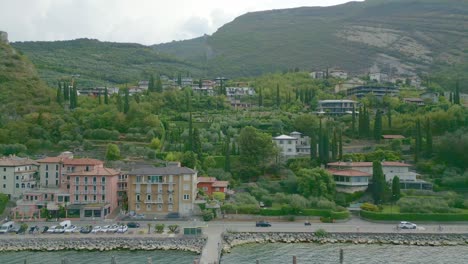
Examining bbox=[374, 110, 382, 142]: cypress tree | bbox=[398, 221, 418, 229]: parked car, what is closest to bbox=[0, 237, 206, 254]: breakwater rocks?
bbox=[398, 221, 418, 229]: parked car

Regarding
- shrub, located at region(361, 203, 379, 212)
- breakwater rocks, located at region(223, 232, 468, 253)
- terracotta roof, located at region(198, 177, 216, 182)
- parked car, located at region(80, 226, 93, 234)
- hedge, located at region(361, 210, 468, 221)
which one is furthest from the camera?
terracotta roof, located at region(198, 177, 216, 182)

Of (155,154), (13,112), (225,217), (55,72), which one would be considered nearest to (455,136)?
(225,217)

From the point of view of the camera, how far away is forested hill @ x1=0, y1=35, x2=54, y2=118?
296ft

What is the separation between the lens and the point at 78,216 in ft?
189

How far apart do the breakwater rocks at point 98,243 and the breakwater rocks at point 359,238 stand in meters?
4.61

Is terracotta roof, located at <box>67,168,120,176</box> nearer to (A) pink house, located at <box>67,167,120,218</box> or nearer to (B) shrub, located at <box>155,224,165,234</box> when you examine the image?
(A) pink house, located at <box>67,167,120,218</box>

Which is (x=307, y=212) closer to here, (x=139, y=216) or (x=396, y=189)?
(x=396, y=189)

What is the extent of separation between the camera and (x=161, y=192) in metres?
59.4

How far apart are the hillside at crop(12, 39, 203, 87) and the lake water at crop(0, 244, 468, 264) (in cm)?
8465

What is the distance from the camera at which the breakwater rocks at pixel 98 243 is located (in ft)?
160

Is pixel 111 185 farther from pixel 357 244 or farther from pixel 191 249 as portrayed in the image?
pixel 357 244

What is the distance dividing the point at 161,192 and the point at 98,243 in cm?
1149

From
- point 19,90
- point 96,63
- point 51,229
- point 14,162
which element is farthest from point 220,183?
point 96,63

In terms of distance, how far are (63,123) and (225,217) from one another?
123 feet
